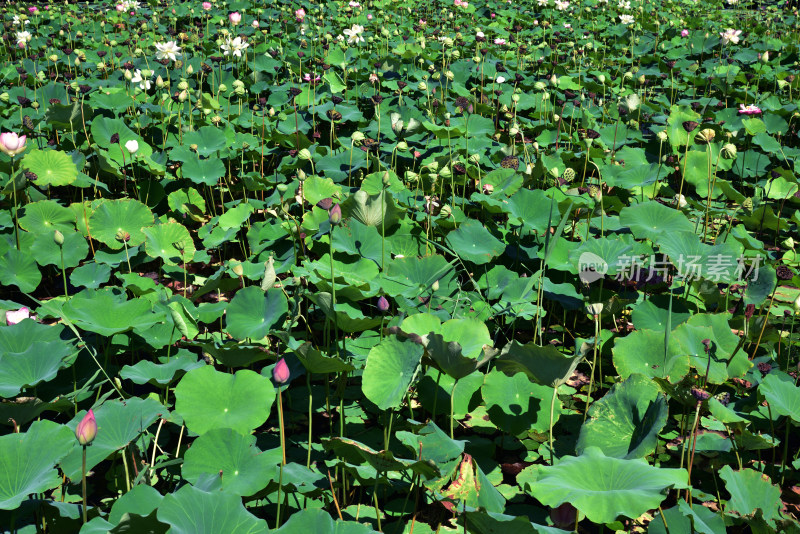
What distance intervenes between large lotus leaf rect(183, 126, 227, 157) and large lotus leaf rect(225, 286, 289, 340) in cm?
168

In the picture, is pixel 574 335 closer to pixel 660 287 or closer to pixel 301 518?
pixel 660 287

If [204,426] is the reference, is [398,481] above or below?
below

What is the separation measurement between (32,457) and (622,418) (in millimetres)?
1387

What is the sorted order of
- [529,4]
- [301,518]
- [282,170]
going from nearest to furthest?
1. [301,518]
2. [282,170]
3. [529,4]

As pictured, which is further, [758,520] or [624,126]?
[624,126]

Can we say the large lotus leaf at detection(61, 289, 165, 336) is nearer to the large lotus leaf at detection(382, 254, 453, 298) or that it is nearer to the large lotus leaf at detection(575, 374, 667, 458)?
the large lotus leaf at detection(382, 254, 453, 298)

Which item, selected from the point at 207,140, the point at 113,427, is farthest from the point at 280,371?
the point at 207,140

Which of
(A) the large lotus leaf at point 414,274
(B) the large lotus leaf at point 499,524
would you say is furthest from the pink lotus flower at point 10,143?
(B) the large lotus leaf at point 499,524

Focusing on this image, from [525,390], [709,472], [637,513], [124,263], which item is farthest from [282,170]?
[637,513]

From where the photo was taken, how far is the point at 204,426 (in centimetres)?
165

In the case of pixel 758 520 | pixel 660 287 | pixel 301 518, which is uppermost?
pixel 301 518

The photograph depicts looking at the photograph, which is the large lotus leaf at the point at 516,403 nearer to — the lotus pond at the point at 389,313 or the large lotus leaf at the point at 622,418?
the lotus pond at the point at 389,313

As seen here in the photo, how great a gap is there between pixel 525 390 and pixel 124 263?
180 centimetres

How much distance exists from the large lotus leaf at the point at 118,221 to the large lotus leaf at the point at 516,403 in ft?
5.51
